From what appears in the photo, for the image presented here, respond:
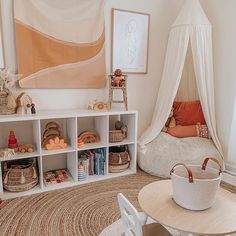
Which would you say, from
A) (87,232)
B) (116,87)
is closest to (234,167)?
(116,87)

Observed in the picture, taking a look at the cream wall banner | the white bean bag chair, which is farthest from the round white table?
the cream wall banner

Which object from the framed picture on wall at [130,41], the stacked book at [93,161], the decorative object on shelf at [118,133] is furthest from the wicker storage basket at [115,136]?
the framed picture on wall at [130,41]

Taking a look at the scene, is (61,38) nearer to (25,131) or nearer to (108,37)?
(108,37)

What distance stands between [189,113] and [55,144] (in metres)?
1.77

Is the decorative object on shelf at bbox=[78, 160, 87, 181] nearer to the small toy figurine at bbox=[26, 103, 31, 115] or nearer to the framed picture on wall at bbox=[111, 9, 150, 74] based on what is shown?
the small toy figurine at bbox=[26, 103, 31, 115]

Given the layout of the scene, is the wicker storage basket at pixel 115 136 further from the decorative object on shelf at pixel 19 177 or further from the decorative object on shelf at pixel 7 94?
the decorative object on shelf at pixel 7 94

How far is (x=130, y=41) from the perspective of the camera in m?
3.06

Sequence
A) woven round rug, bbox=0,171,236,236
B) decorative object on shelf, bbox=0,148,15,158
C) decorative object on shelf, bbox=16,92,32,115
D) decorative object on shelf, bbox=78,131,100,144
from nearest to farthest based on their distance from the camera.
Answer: woven round rug, bbox=0,171,236,236 < decorative object on shelf, bbox=0,148,15,158 < decorative object on shelf, bbox=16,92,32,115 < decorative object on shelf, bbox=78,131,100,144

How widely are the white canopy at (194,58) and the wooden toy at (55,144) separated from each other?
38.9 inches

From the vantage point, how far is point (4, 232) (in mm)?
1825

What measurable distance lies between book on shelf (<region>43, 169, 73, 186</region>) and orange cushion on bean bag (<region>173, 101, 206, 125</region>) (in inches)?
62.8

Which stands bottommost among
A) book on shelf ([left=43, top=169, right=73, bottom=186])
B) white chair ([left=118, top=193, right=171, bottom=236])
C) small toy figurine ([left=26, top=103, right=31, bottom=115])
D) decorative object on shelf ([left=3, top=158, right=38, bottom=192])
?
book on shelf ([left=43, top=169, right=73, bottom=186])

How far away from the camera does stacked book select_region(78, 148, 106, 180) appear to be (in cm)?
271

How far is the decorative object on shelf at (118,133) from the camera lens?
9.28ft
